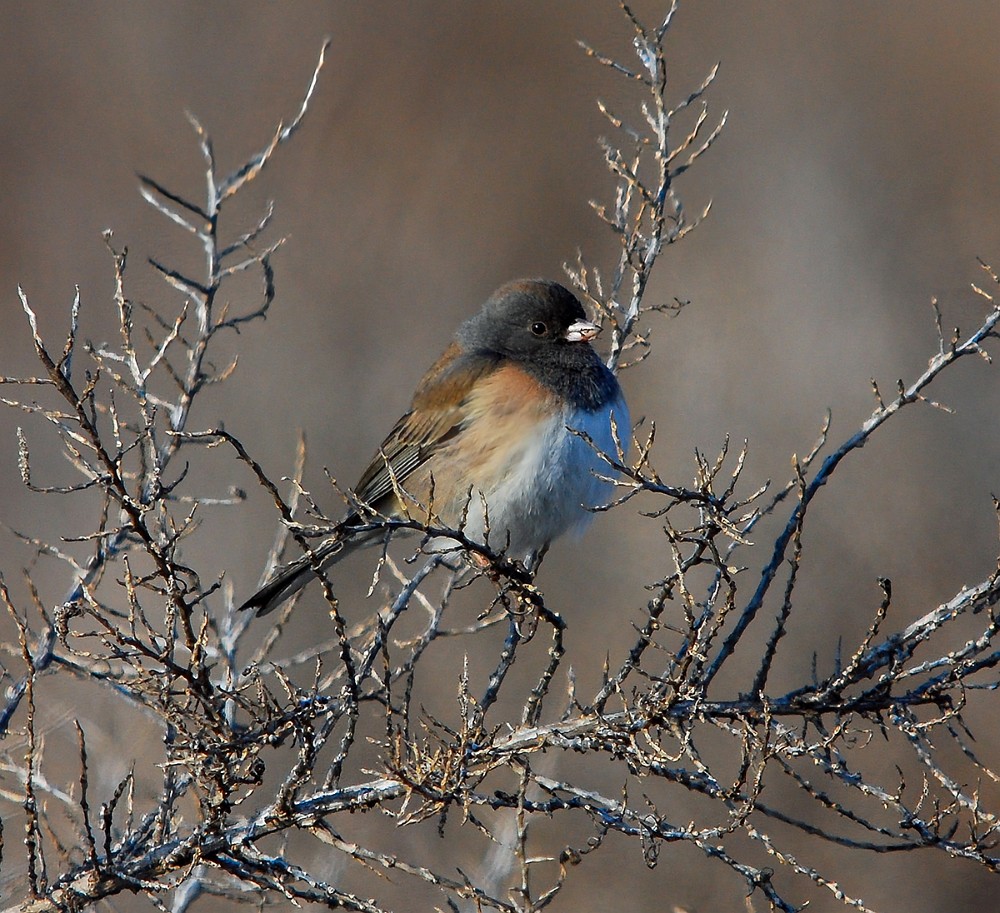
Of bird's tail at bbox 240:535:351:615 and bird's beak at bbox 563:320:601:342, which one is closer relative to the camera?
bird's tail at bbox 240:535:351:615

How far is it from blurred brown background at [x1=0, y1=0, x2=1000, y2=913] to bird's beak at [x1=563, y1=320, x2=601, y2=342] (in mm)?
2259

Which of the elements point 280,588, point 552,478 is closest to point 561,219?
point 552,478

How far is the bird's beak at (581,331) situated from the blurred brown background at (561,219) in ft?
7.41

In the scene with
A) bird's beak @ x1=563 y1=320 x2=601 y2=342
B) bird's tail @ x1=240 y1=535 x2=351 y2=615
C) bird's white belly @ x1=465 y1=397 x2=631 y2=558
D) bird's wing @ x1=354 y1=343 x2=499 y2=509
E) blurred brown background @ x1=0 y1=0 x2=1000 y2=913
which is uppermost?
blurred brown background @ x1=0 y1=0 x2=1000 y2=913

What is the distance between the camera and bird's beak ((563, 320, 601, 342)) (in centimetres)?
334

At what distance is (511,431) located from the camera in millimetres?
3244

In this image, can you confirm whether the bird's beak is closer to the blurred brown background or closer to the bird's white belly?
the bird's white belly

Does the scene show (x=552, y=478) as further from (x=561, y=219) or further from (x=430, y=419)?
(x=561, y=219)

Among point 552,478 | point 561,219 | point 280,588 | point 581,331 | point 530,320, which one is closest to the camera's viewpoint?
point 280,588

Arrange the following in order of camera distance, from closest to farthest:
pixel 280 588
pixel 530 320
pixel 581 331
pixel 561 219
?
pixel 280 588 → pixel 581 331 → pixel 530 320 → pixel 561 219

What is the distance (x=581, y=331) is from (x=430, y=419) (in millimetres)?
547

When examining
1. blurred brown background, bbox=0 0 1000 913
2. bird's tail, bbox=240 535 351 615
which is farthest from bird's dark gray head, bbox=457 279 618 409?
blurred brown background, bbox=0 0 1000 913

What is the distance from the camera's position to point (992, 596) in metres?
1.99

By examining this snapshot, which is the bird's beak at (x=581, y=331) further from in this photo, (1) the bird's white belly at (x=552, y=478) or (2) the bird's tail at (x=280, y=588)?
(2) the bird's tail at (x=280, y=588)
